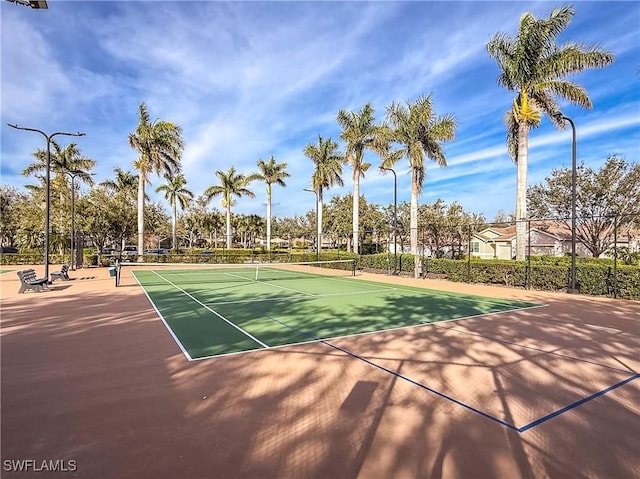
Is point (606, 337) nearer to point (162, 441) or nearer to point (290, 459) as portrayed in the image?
point (290, 459)

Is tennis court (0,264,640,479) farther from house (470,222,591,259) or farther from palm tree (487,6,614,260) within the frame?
house (470,222,591,259)

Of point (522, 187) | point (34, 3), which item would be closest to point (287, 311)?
point (34, 3)

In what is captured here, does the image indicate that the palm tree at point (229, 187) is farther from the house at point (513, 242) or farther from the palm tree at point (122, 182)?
the house at point (513, 242)

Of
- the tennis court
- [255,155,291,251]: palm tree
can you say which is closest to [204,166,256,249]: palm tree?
[255,155,291,251]: palm tree

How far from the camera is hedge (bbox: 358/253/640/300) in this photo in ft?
43.5

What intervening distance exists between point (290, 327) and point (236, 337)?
1386mm

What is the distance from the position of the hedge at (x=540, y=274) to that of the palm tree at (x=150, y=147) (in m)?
22.4

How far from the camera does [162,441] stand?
3434 millimetres

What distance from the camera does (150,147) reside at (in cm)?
3094

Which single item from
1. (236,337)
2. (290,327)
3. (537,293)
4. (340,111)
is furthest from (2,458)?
(340,111)

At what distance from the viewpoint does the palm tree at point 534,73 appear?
17.6 m

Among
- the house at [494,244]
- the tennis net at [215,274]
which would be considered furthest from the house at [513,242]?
the tennis net at [215,274]

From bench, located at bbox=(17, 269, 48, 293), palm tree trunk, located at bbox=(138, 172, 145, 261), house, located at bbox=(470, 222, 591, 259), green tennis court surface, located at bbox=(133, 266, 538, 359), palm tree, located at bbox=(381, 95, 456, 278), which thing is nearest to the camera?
green tennis court surface, located at bbox=(133, 266, 538, 359)

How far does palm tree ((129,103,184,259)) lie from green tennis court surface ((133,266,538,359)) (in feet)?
57.7
